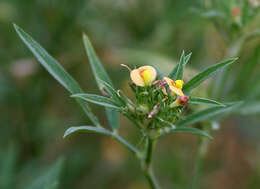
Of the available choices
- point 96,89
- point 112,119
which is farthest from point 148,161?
point 96,89

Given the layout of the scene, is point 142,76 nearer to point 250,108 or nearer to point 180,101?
point 180,101

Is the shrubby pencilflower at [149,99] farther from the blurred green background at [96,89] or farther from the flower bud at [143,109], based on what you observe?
the blurred green background at [96,89]

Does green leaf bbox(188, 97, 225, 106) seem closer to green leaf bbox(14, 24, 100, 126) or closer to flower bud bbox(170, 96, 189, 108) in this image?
flower bud bbox(170, 96, 189, 108)

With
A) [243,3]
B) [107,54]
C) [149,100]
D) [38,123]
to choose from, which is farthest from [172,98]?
[107,54]

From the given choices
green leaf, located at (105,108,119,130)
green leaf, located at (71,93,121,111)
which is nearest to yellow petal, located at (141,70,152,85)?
green leaf, located at (71,93,121,111)

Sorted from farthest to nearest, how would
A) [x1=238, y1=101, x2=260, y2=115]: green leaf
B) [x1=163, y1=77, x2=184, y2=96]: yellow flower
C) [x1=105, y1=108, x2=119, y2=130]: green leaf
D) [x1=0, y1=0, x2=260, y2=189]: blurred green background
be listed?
1. [x1=0, y1=0, x2=260, y2=189]: blurred green background
2. [x1=238, y1=101, x2=260, y2=115]: green leaf
3. [x1=105, y1=108, x2=119, y2=130]: green leaf
4. [x1=163, y1=77, x2=184, y2=96]: yellow flower

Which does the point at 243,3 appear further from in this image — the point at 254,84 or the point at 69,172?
the point at 69,172
